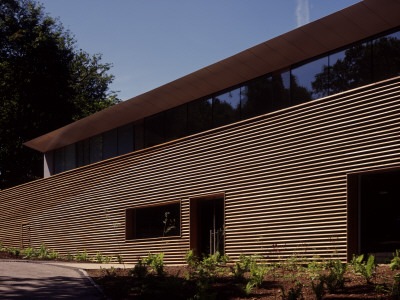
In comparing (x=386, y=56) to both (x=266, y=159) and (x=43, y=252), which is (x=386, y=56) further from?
(x=43, y=252)

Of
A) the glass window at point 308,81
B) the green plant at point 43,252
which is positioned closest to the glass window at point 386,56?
the glass window at point 308,81

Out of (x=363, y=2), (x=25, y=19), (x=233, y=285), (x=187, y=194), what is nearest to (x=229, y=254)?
(x=187, y=194)

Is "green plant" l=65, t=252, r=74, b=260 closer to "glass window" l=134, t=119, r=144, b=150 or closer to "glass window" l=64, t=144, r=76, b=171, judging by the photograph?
"glass window" l=134, t=119, r=144, b=150

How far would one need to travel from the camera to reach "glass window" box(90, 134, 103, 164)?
21.9 meters

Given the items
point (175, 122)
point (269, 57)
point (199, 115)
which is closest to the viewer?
point (269, 57)

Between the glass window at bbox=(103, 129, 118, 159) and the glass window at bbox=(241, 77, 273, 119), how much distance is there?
762 cm

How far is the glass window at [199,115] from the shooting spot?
16.3 meters

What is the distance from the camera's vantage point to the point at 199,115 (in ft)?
54.7

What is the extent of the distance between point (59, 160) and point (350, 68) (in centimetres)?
1695

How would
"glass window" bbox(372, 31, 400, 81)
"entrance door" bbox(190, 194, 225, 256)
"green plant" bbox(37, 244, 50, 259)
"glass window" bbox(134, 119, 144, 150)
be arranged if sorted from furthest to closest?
1. "glass window" bbox(134, 119, 144, 150)
2. "green plant" bbox(37, 244, 50, 259)
3. "entrance door" bbox(190, 194, 225, 256)
4. "glass window" bbox(372, 31, 400, 81)

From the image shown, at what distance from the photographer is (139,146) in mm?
19453

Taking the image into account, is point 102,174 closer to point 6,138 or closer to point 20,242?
point 20,242

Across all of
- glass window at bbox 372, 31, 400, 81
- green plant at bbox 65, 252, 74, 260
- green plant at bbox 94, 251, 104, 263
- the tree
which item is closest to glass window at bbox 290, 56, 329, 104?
glass window at bbox 372, 31, 400, 81

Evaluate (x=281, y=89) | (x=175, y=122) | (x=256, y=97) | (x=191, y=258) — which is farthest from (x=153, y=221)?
(x=281, y=89)
